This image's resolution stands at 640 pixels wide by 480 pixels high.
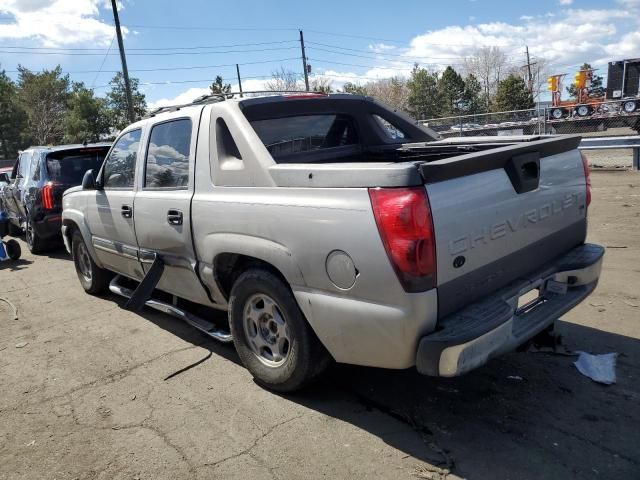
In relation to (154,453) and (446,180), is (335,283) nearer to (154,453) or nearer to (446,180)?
(446,180)

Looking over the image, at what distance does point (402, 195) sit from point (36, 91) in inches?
2448

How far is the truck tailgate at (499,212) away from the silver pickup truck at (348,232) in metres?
0.01

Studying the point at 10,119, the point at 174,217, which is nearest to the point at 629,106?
the point at 174,217

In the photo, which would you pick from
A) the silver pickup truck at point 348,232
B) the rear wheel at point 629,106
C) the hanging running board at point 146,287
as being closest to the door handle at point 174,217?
the silver pickup truck at point 348,232

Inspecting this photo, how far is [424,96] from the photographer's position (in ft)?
196

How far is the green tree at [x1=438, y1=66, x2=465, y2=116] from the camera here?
195 ft

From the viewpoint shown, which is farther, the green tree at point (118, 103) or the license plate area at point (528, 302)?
the green tree at point (118, 103)

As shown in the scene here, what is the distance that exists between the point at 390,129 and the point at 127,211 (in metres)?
2.51

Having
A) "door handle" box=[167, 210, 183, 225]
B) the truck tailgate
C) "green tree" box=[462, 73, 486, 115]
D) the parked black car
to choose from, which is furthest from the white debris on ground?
"green tree" box=[462, 73, 486, 115]

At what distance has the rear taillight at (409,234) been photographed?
2.40 meters

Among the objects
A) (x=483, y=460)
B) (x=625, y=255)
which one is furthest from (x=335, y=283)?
(x=625, y=255)

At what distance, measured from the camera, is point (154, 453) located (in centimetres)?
291

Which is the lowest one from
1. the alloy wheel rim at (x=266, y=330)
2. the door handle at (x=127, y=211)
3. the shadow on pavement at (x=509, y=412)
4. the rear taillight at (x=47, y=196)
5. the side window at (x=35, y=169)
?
the shadow on pavement at (x=509, y=412)

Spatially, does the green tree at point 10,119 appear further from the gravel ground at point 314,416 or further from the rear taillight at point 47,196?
the gravel ground at point 314,416
